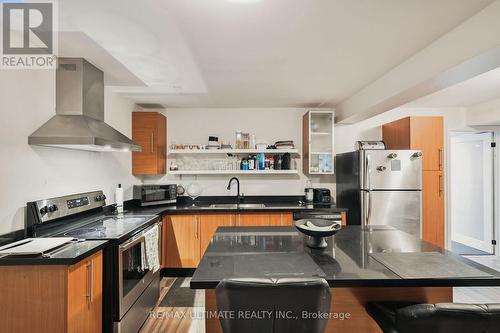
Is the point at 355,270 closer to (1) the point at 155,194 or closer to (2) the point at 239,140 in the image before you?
(2) the point at 239,140

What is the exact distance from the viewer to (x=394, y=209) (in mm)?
3201

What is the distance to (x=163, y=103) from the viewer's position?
374cm

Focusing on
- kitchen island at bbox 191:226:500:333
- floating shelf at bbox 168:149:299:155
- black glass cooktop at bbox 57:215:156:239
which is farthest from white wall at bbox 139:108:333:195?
kitchen island at bbox 191:226:500:333

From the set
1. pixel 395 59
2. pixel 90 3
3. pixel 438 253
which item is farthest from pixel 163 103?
pixel 438 253

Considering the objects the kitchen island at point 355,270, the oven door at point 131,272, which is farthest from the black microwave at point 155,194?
the kitchen island at point 355,270

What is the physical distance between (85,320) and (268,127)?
10.6 feet

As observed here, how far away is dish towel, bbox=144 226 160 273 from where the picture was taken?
7.94 feet

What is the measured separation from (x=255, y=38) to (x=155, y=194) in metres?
2.53

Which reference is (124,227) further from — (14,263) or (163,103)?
(163,103)

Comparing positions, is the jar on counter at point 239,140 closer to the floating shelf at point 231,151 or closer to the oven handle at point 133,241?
the floating shelf at point 231,151

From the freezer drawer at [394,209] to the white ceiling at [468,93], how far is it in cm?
136

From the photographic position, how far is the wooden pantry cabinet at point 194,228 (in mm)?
3354

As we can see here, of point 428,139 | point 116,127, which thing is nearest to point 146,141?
point 116,127

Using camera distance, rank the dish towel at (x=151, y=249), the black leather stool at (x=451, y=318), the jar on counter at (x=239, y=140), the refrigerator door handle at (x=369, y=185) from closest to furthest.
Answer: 1. the black leather stool at (x=451, y=318)
2. the dish towel at (x=151, y=249)
3. the refrigerator door handle at (x=369, y=185)
4. the jar on counter at (x=239, y=140)
